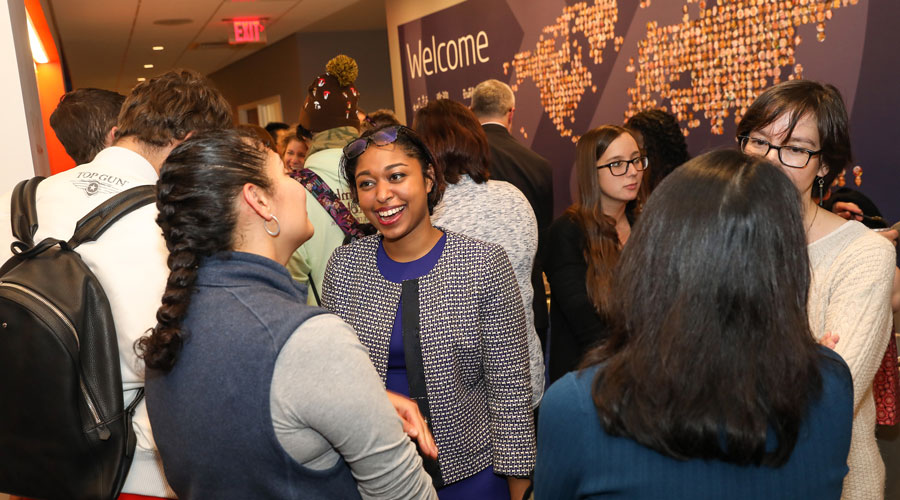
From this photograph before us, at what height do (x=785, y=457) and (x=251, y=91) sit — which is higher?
(x=251, y=91)

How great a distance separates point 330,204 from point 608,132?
3.79ft

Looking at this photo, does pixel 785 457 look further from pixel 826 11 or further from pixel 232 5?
pixel 232 5

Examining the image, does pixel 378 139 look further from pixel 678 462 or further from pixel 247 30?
pixel 247 30

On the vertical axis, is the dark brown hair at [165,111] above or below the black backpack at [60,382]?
above

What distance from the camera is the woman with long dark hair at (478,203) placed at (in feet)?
8.71

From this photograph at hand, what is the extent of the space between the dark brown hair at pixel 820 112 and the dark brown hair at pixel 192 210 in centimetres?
126

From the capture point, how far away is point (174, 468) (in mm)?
1295

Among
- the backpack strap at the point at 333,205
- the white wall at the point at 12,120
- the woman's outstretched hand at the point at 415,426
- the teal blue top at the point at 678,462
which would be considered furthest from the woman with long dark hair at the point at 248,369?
the white wall at the point at 12,120

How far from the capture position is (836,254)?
1721 mm

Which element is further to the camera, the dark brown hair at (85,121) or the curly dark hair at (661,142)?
the curly dark hair at (661,142)

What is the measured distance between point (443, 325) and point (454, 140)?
0.99m

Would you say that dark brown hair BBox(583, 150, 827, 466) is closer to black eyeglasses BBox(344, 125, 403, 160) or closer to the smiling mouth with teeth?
the smiling mouth with teeth

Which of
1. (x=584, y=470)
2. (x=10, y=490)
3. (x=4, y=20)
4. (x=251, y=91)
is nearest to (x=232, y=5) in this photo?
(x=251, y=91)

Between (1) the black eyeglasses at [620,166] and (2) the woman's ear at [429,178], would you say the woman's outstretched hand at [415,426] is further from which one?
(1) the black eyeglasses at [620,166]
